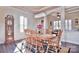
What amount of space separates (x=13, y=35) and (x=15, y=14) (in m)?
0.43

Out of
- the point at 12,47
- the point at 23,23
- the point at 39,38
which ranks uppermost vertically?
the point at 23,23

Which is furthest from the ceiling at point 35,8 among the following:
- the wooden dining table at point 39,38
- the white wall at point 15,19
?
the wooden dining table at point 39,38

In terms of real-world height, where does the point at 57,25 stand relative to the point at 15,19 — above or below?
below

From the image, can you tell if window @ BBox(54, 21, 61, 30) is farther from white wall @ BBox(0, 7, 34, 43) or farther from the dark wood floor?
white wall @ BBox(0, 7, 34, 43)

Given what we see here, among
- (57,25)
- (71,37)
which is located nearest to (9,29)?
(57,25)

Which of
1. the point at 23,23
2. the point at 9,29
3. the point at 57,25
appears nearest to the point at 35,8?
the point at 23,23

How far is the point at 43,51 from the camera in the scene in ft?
9.39

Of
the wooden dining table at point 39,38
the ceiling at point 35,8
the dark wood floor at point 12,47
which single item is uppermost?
the ceiling at point 35,8

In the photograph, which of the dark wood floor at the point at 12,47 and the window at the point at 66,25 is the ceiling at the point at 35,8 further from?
the dark wood floor at the point at 12,47

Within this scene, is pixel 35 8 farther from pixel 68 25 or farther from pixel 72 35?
pixel 72 35

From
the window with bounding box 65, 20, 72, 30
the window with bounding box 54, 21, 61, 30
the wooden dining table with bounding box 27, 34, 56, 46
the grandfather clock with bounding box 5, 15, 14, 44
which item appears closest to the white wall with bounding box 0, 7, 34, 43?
the grandfather clock with bounding box 5, 15, 14, 44

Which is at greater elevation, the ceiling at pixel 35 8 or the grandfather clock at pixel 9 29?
the ceiling at pixel 35 8

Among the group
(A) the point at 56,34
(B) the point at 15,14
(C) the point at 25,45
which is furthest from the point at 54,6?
(C) the point at 25,45
